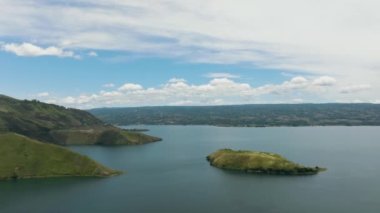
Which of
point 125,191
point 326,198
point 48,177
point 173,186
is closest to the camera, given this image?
point 326,198

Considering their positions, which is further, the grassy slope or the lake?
the grassy slope

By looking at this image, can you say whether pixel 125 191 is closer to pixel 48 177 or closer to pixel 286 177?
pixel 48 177

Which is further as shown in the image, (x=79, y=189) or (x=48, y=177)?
(x=48, y=177)

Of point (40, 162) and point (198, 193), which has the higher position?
point (40, 162)

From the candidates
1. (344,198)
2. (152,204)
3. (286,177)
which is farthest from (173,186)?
(344,198)

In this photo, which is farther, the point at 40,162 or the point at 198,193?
the point at 40,162

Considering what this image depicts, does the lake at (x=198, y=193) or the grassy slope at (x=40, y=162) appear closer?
the lake at (x=198, y=193)

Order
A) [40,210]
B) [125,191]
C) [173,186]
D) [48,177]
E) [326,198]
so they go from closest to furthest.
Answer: [40,210]
[326,198]
[125,191]
[173,186]
[48,177]
